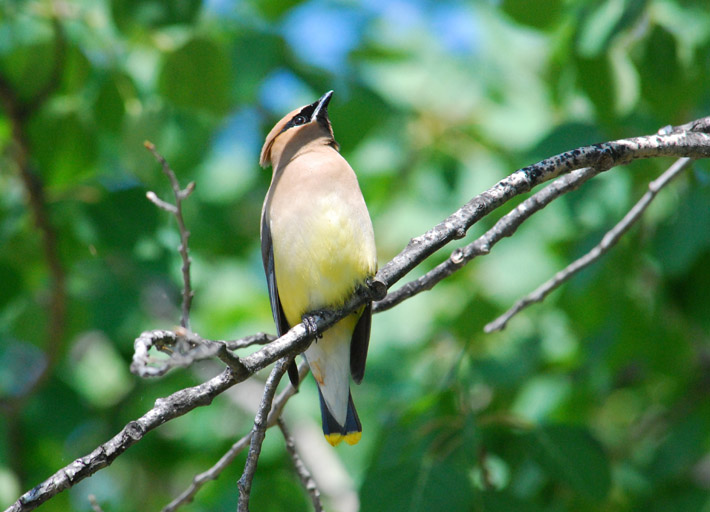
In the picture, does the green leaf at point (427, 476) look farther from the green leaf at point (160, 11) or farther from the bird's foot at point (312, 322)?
the green leaf at point (160, 11)

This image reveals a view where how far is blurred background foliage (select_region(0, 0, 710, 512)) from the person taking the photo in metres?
3.81

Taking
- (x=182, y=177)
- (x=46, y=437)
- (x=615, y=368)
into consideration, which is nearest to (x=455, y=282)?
(x=615, y=368)

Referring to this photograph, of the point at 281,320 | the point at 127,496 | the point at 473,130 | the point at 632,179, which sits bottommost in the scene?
the point at 127,496

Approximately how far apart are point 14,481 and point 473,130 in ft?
12.6

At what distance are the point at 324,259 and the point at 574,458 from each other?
1.35 meters

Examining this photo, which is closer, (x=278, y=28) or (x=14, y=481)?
(x=14, y=481)

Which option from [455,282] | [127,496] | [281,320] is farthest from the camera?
[127,496]

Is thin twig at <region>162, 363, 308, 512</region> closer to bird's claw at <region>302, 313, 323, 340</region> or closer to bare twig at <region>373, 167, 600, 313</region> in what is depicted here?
bird's claw at <region>302, 313, 323, 340</region>

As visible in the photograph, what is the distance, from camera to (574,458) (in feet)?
11.3

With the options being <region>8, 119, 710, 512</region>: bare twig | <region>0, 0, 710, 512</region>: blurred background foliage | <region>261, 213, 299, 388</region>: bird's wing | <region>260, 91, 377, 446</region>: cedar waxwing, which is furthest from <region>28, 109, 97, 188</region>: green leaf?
<region>8, 119, 710, 512</region>: bare twig

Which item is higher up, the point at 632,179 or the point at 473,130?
the point at 632,179

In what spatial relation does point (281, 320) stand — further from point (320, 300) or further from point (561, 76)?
point (561, 76)

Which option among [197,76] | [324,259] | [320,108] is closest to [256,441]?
[324,259]

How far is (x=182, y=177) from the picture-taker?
4.78m
